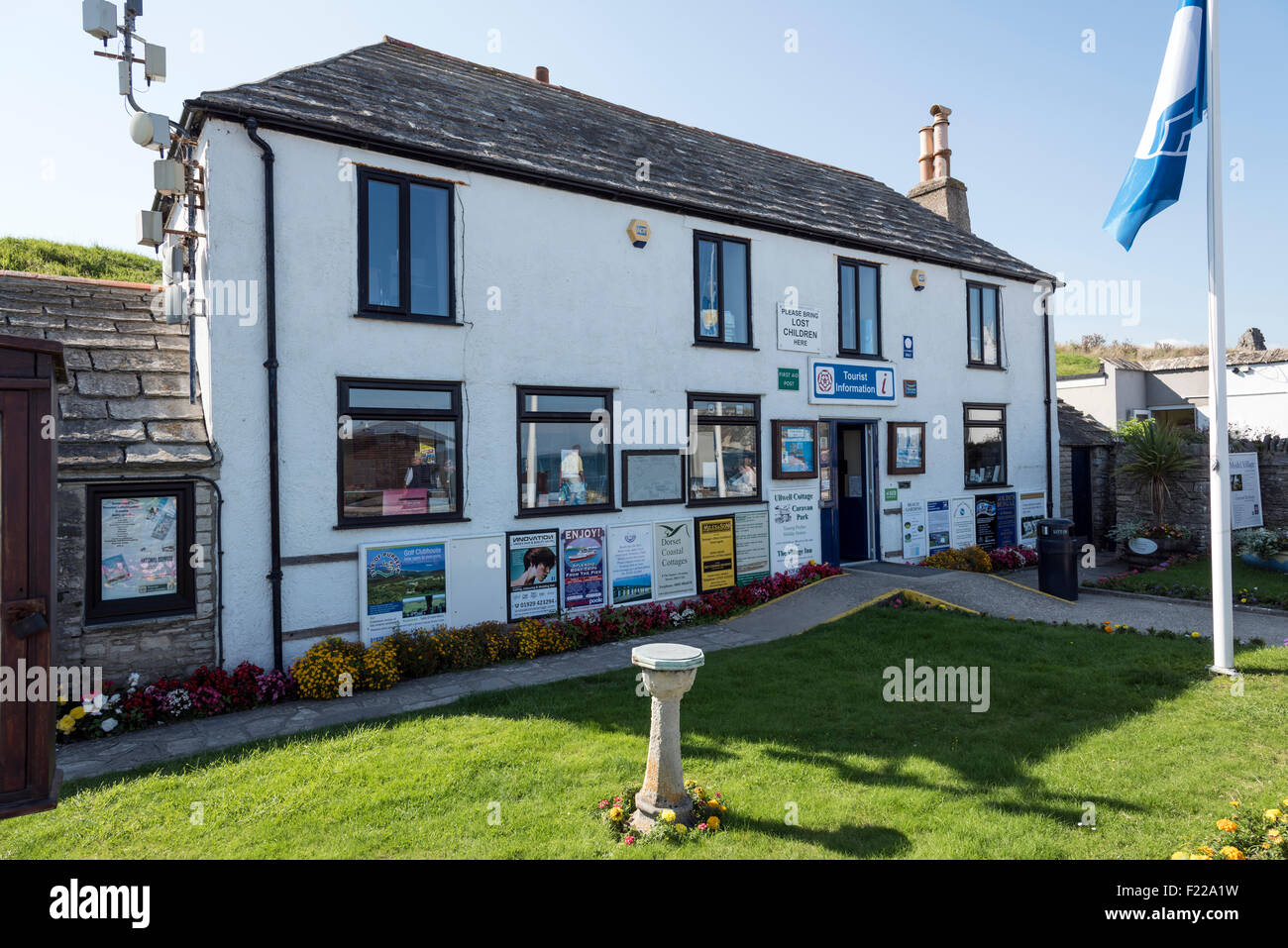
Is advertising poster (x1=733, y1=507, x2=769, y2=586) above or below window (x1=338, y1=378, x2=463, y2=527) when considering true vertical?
below

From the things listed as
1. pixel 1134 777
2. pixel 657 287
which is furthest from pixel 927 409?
pixel 1134 777

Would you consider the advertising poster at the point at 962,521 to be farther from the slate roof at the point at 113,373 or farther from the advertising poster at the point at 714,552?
the slate roof at the point at 113,373

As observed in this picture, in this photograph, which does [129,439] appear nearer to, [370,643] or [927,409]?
[370,643]

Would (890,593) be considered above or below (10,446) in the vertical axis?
below

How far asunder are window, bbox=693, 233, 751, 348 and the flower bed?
15.2 feet

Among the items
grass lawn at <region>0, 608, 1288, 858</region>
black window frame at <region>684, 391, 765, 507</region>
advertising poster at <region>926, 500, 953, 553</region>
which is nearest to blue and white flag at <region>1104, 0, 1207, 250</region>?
grass lawn at <region>0, 608, 1288, 858</region>

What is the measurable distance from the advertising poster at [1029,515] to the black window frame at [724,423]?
26.4ft

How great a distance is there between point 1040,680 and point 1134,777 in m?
2.26

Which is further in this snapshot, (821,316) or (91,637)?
(821,316)

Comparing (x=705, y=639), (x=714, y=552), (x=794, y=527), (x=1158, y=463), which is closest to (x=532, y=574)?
(x=705, y=639)

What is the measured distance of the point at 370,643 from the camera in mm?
8984

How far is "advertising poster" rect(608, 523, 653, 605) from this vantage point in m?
11.1

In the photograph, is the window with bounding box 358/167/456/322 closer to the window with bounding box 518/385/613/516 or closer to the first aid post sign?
the window with bounding box 518/385/613/516
